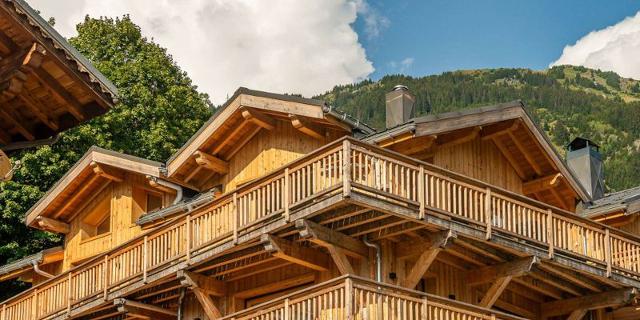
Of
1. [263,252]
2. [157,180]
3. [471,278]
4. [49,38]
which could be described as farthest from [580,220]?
[49,38]

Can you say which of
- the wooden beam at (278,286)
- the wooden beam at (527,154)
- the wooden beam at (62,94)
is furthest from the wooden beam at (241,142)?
the wooden beam at (62,94)

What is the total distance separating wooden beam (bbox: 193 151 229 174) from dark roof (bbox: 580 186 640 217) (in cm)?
871

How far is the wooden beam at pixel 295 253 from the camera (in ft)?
75.5

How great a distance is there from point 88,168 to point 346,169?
12226 millimetres

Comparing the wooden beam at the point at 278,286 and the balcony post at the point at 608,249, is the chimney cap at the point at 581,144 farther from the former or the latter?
the wooden beam at the point at 278,286

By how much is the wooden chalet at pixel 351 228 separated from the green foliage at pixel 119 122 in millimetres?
12259

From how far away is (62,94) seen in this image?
15.2 metres

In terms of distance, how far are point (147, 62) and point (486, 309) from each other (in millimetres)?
30641

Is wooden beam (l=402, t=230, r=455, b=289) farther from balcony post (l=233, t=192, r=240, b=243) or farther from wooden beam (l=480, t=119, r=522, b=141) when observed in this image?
wooden beam (l=480, t=119, r=522, b=141)

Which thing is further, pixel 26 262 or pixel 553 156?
pixel 26 262

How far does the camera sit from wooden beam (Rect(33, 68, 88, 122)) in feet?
48.9

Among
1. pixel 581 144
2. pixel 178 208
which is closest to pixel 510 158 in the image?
pixel 581 144

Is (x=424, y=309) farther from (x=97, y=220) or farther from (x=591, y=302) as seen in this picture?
(x=97, y=220)

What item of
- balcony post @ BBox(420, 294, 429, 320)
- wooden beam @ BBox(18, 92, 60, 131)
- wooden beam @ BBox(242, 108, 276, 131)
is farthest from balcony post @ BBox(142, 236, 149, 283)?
wooden beam @ BBox(18, 92, 60, 131)
